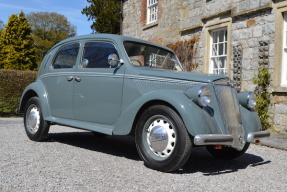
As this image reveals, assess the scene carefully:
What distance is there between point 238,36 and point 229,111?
238 inches

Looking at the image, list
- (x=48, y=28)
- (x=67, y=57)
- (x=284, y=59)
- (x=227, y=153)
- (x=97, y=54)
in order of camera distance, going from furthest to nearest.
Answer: (x=48, y=28) < (x=284, y=59) < (x=67, y=57) < (x=97, y=54) < (x=227, y=153)

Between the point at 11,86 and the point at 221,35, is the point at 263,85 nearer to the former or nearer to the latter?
the point at 221,35

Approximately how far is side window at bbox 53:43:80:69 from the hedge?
599 centimetres

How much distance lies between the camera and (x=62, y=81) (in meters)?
5.79

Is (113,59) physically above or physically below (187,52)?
below

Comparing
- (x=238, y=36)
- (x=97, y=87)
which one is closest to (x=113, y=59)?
(x=97, y=87)

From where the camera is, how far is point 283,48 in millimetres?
8562

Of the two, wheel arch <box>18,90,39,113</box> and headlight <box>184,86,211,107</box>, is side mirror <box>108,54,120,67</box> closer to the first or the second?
headlight <box>184,86,211,107</box>

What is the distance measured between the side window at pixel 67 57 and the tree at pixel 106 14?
17792 mm

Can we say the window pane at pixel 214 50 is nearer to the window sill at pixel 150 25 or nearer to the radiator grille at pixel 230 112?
the window sill at pixel 150 25

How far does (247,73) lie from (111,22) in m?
15.7

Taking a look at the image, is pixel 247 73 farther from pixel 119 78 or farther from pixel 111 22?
pixel 111 22

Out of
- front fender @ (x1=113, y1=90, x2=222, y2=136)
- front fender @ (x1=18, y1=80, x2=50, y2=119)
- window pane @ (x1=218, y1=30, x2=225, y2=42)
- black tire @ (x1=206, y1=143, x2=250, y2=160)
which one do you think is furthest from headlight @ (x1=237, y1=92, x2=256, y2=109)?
window pane @ (x1=218, y1=30, x2=225, y2=42)

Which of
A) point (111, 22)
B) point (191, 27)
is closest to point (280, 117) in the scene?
point (191, 27)
